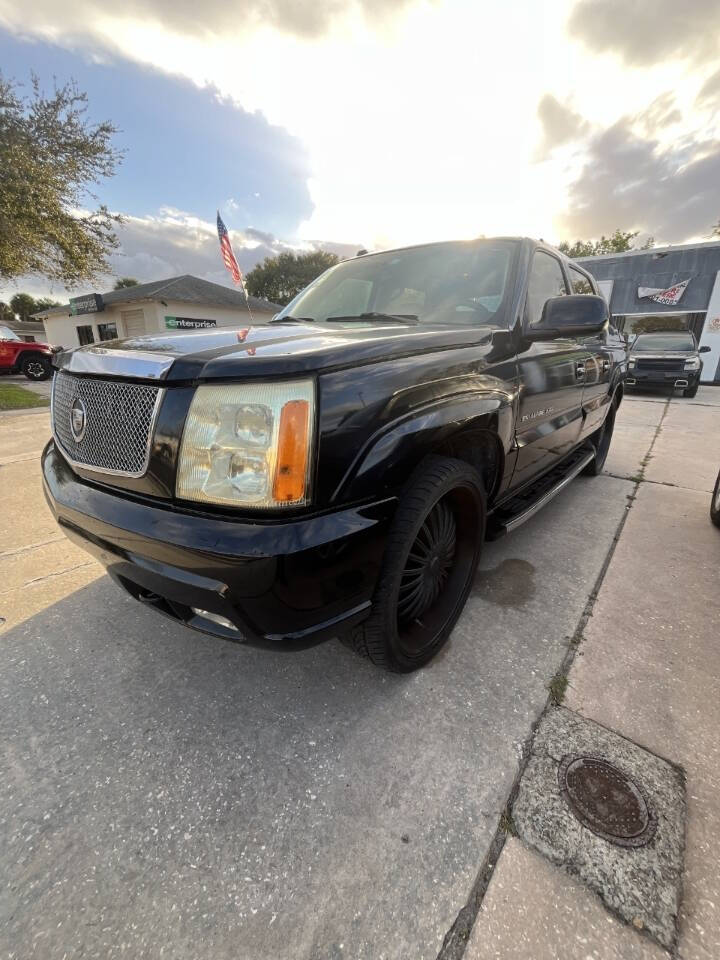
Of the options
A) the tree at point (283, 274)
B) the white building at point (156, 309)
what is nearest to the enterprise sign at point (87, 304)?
the white building at point (156, 309)

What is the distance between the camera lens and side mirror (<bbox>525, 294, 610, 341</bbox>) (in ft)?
6.67

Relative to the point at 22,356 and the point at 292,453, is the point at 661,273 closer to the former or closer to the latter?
the point at 292,453

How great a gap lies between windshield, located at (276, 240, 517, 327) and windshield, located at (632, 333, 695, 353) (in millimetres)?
11515

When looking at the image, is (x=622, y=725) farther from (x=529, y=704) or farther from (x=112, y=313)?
(x=112, y=313)

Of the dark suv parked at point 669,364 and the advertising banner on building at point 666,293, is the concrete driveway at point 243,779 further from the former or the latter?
the advertising banner on building at point 666,293

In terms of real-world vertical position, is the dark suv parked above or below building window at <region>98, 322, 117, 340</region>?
below

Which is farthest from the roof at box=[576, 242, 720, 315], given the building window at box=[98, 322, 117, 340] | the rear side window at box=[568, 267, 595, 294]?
the building window at box=[98, 322, 117, 340]

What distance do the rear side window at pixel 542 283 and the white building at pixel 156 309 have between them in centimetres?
1904

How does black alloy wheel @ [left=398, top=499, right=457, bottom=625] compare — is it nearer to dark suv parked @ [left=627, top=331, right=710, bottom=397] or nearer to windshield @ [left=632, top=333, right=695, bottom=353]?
dark suv parked @ [left=627, top=331, right=710, bottom=397]

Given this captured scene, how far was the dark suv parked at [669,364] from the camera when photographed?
1068 centimetres

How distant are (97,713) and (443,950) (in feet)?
4.48

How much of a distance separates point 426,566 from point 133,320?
25183 mm

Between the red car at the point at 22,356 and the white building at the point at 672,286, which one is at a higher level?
the white building at the point at 672,286

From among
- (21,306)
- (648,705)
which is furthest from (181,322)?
(21,306)
